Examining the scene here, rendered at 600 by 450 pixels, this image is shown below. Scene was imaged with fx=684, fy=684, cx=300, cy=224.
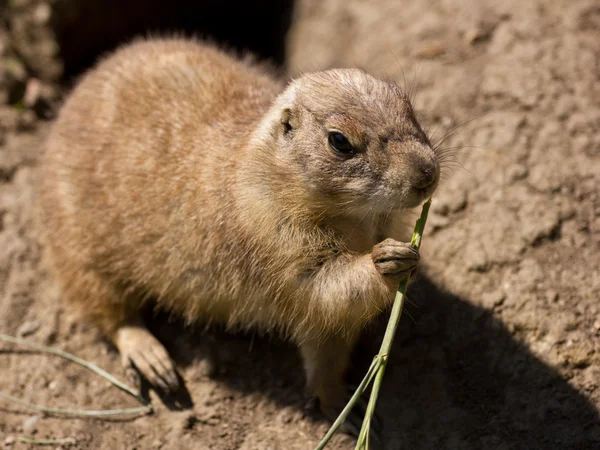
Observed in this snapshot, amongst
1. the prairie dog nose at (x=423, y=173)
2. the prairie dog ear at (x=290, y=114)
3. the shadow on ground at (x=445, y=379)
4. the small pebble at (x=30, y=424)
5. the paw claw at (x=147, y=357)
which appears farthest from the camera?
the paw claw at (x=147, y=357)

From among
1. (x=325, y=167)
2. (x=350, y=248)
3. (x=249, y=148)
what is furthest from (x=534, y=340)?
(x=249, y=148)

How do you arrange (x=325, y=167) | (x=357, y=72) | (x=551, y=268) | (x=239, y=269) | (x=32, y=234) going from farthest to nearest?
(x=32, y=234)
(x=551, y=268)
(x=239, y=269)
(x=357, y=72)
(x=325, y=167)

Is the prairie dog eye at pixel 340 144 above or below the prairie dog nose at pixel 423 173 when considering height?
below

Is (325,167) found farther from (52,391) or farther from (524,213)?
(52,391)

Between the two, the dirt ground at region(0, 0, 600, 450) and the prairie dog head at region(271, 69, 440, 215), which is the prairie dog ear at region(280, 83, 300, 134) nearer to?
the prairie dog head at region(271, 69, 440, 215)

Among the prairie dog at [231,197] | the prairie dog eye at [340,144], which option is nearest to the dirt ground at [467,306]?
the prairie dog at [231,197]

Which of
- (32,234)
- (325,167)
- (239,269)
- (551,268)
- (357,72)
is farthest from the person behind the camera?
(32,234)

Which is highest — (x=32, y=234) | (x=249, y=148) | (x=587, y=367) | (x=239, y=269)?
(x=249, y=148)

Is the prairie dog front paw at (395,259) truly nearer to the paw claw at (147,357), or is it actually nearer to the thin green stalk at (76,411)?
the paw claw at (147,357)

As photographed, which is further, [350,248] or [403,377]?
[403,377]
